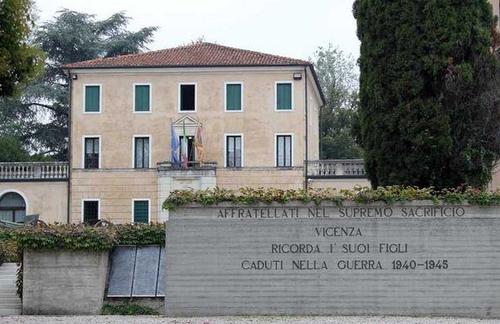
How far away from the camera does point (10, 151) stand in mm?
61750

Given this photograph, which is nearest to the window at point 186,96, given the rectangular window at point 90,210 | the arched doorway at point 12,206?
the rectangular window at point 90,210

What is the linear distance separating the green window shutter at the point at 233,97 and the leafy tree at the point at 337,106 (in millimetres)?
13696

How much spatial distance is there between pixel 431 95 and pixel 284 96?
2506 cm

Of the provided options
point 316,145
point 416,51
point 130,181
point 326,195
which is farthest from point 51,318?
point 316,145

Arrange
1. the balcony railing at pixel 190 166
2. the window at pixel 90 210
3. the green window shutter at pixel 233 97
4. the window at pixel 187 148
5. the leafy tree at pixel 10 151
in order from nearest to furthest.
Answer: the balcony railing at pixel 190 166 → the window at pixel 187 148 → the green window shutter at pixel 233 97 → the window at pixel 90 210 → the leafy tree at pixel 10 151

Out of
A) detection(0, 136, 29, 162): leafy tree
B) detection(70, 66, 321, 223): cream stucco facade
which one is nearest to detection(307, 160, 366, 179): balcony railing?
detection(70, 66, 321, 223): cream stucco facade

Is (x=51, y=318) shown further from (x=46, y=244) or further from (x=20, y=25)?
(x=20, y=25)

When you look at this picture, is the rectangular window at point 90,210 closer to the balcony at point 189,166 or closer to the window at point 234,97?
the balcony at point 189,166

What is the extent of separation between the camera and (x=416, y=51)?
2934 cm

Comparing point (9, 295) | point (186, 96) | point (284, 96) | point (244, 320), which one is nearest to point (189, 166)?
point (186, 96)

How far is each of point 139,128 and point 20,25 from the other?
127 ft

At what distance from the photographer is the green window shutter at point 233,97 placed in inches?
2156

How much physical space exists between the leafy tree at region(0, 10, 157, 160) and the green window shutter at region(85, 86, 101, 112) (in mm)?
9871

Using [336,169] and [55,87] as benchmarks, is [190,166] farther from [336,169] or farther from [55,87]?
[55,87]
